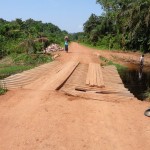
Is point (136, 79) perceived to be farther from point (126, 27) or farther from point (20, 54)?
point (126, 27)

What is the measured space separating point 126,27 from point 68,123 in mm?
23462

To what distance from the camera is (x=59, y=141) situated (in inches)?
277

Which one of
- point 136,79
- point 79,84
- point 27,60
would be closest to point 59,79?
point 79,84

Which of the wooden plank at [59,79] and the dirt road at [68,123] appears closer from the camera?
the dirt road at [68,123]

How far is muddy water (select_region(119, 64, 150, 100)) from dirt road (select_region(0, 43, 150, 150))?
16.0 ft

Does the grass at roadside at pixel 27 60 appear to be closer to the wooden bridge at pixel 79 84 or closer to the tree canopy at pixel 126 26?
the wooden bridge at pixel 79 84

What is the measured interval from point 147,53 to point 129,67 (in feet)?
26.7

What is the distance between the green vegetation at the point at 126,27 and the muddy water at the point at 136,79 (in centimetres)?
557

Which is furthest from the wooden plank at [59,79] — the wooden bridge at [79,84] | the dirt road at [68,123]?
the dirt road at [68,123]

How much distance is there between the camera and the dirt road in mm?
6965

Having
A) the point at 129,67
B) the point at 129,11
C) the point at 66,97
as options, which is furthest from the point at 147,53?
the point at 66,97

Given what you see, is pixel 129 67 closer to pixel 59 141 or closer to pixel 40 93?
pixel 40 93

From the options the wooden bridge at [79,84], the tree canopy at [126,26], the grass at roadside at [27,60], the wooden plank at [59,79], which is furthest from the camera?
the tree canopy at [126,26]

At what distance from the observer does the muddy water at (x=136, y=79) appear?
52.3 ft
